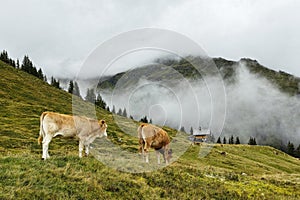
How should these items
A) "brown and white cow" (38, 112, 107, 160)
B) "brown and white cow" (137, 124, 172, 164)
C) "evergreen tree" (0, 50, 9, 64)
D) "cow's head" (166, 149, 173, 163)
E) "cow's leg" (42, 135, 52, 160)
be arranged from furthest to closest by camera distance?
1. "evergreen tree" (0, 50, 9, 64)
2. "cow's head" (166, 149, 173, 163)
3. "brown and white cow" (137, 124, 172, 164)
4. "brown and white cow" (38, 112, 107, 160)
5. "cow's leg" (42, 135, 52, 160)

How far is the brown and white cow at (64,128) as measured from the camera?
13391 millimetres

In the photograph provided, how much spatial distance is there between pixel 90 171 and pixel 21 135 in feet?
119

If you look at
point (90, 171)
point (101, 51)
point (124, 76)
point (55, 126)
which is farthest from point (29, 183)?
point (124, 76)

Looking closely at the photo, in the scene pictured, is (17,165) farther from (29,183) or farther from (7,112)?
(7,112)

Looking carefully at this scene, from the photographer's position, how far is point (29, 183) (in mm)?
9383

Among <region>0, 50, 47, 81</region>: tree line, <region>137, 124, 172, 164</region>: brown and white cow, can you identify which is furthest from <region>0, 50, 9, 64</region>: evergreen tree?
<region>137, 124, 172, 164</region>: brown and white cow

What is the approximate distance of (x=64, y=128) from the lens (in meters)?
13.9

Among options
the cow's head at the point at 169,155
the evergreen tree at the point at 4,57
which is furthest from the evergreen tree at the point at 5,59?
the cow's head at the point at 169,155

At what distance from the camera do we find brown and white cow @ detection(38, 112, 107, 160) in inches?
527

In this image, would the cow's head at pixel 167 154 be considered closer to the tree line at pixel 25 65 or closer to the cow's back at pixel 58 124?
the cow's back at pixel 58 124

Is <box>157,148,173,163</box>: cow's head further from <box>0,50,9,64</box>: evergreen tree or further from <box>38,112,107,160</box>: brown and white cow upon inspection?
<box>0,50,9,64</box>: evergreen tree

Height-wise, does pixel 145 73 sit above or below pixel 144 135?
above

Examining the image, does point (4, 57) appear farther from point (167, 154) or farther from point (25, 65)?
point (167, 154)

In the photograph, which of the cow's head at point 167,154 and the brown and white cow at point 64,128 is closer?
the brown and white cow at point 64,128
